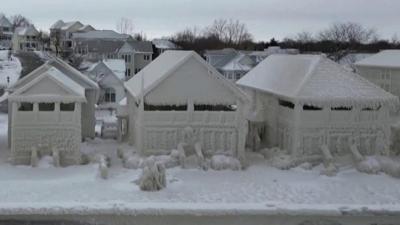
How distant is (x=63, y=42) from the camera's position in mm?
90875

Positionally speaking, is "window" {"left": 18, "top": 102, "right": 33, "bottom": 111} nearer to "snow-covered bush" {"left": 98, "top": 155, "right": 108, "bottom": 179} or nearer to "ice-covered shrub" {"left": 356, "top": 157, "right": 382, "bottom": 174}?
"snow-covered bush" {"left": 98, "top": 155, "right": 108, "bottom": 179}

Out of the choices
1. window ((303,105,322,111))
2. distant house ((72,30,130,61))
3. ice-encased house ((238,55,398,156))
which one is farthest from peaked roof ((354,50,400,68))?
distant house ((72,30,130,61))

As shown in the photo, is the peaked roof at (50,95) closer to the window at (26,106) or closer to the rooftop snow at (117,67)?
the window at (26,106)

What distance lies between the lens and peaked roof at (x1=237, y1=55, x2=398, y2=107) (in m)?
22.0

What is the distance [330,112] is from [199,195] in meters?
7.88

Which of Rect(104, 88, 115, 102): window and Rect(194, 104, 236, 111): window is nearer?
Rect(194, 104, 236, 111): window

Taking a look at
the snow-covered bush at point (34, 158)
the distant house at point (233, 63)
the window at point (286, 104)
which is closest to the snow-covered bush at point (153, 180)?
the snow-covered bush at point (34, 158)

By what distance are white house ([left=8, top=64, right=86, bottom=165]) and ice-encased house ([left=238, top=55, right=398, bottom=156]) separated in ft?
27.8

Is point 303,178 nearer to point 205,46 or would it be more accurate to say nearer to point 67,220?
point 67,220

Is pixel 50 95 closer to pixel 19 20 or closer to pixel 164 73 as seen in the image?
pixel 164 73

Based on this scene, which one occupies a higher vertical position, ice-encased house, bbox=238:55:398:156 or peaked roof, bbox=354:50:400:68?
peaked roof, bbox=354:50:400:68

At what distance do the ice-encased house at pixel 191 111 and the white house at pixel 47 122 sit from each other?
2.60 m

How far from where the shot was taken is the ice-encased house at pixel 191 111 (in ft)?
72.6

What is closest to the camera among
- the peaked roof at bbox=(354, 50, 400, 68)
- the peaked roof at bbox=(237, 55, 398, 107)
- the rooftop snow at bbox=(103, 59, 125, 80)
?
the peaked roof at bbox=(237, 55, 398, 107)
